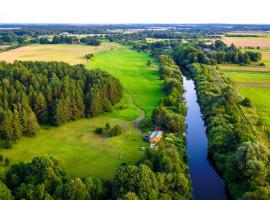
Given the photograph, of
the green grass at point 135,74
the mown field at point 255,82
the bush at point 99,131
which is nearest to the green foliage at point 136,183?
the bush at point 99,131

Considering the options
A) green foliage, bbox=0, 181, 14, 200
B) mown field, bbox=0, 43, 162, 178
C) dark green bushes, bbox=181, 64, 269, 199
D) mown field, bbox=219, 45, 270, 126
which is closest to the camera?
green foliage, bbox=0, 181, 14, 200

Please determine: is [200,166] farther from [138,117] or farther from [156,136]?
[138,117]

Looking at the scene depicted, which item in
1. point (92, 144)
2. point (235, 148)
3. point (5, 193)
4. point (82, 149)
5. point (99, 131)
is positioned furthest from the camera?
point (99, 131)

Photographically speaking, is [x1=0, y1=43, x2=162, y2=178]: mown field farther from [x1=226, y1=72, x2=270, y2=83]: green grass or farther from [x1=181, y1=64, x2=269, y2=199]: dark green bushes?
[x1=226, y1=72, x2=270, y2=83]: green grass

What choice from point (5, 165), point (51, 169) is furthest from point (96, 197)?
point (5, 165)

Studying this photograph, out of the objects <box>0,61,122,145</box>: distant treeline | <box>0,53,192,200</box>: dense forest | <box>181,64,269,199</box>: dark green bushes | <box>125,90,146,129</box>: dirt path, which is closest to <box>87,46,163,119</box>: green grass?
<box>125,90,146,129</box>: dirt path

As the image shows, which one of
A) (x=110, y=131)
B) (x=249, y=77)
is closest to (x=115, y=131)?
(x=110, y=131)

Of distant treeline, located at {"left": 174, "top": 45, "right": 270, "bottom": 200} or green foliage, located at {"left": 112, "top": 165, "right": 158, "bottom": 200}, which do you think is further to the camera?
distant treeline, located at {"left": 174, "top": 45, "right": 270, "bottom": 200}
